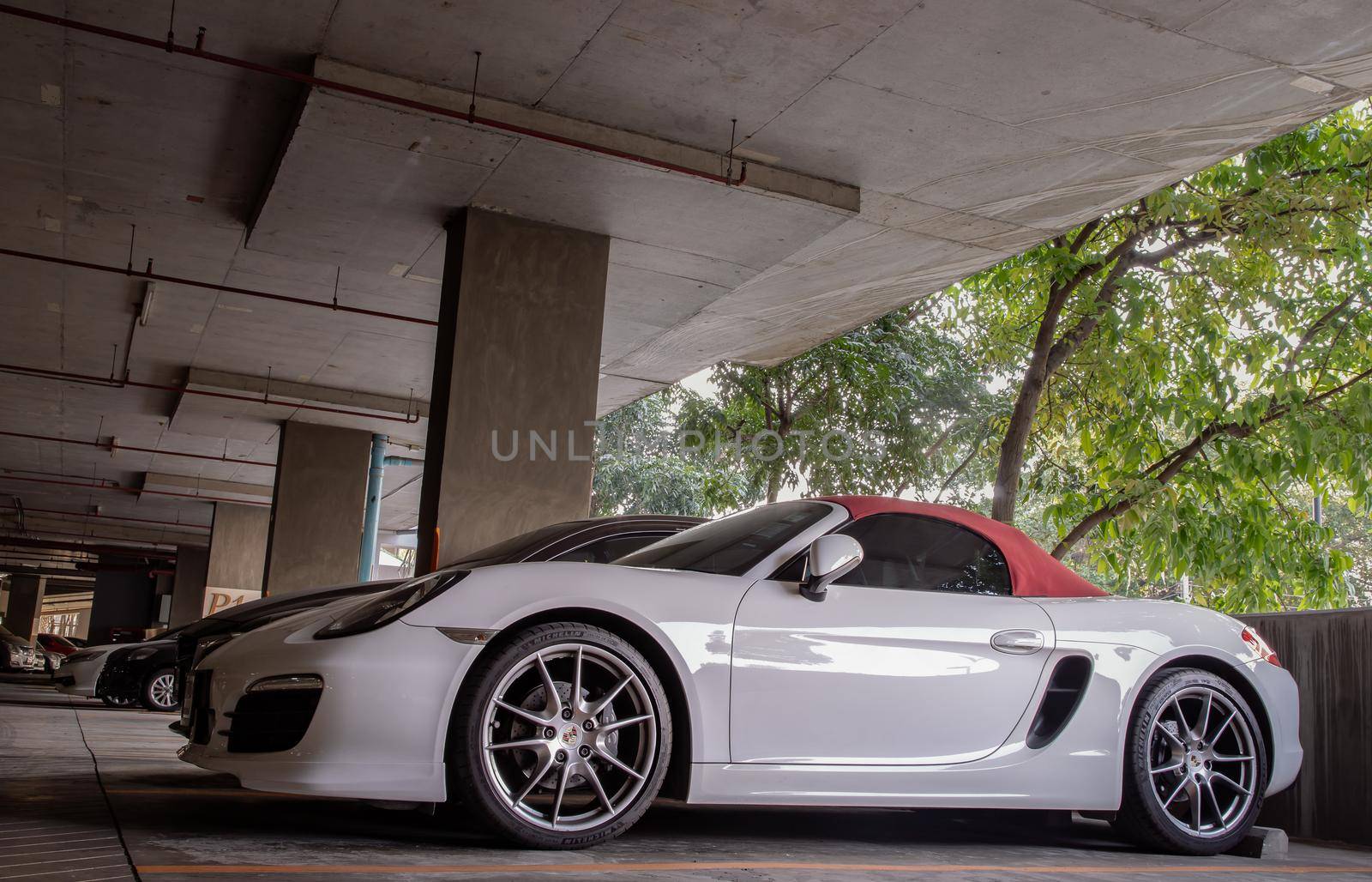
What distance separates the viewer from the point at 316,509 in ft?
60.8

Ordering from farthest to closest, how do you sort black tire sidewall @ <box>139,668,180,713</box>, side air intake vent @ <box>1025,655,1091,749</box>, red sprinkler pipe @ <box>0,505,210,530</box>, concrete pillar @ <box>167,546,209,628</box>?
concrete pillar @ <box>167,546,209,628</box>, red sprinkler pipe @ <box>0,505,210,530</box>, black tire sidewall @ <box>139,668,180,713</box>, side air intake vent @ <box>1025,655,1091,749</box>

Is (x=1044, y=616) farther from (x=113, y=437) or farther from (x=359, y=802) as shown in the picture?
(x=113, y=437)

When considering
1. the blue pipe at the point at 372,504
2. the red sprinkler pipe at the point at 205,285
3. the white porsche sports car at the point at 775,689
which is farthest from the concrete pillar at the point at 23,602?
the white porsche sports car at the point at 775,689

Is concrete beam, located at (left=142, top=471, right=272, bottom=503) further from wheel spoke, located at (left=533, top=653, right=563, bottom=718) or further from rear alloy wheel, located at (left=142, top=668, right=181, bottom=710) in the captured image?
wheel spoke, located at (left=533, top=653, right=563, bottom=718)

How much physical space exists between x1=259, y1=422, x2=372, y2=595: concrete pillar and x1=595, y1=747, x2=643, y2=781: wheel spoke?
1574 centimetres

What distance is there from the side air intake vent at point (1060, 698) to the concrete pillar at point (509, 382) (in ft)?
18.1

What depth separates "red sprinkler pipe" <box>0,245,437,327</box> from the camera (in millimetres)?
11312

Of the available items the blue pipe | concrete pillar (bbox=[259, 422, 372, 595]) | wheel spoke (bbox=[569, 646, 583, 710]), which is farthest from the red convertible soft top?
the blue pipe

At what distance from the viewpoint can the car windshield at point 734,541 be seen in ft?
12.7

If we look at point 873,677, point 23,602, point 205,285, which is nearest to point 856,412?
point 205,285

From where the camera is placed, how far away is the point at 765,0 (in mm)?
6148

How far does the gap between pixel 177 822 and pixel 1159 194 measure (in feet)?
32.7

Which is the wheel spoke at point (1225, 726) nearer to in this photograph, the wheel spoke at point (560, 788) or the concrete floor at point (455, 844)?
the concrete floor at point (455, 844)

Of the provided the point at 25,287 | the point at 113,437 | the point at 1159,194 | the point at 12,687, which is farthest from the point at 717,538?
the point at 113,437
